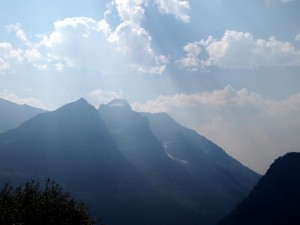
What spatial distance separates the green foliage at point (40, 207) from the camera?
47312 millimetres

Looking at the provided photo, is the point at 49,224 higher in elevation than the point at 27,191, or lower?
lower

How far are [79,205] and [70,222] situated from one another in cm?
359

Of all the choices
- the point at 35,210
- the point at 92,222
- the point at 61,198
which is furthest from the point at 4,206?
the point at 92,222

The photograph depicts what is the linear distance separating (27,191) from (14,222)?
9.34m

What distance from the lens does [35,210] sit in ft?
163

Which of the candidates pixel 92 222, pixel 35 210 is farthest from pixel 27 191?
pixel 92 222

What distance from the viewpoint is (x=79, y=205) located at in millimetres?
56625

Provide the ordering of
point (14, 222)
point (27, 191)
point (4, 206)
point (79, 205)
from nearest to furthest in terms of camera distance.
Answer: point (14, 222) < point (4, 206) < point (27, 191) < point (79, 205)

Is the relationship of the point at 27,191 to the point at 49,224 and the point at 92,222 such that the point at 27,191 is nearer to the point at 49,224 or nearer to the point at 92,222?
the point at 49,224

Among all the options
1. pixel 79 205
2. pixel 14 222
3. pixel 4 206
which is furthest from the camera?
pixel 79 205

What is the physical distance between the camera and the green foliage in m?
47.3

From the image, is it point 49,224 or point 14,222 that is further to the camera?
point 49,224

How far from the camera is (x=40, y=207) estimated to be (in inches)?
1981

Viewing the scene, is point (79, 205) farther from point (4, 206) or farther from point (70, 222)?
point (4, 206)
